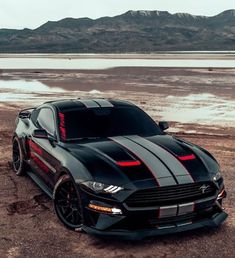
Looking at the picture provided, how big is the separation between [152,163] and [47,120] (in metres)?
2.42

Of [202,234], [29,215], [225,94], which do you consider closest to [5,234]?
[29,215]

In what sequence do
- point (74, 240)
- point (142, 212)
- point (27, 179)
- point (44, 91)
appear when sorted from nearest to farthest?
1. point (142, 212)
2. point (74, 240)
3. point (27, 179)
4. point (44, 91)

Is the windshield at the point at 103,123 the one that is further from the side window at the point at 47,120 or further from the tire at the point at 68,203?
the tire at the point at 68,203

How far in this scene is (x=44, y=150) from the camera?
685cm

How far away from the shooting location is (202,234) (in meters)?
5.88

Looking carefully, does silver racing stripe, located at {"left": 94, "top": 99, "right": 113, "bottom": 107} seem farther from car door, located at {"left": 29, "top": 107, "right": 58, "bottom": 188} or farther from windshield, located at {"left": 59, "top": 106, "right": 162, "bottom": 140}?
car door, located at {"left": 29, "top": 107, "right": 58, "bottom": 188}

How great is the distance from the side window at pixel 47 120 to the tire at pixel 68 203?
3.58 feet

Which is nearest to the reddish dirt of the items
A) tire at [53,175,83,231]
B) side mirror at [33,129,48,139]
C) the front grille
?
tire at [53,175,83,231]

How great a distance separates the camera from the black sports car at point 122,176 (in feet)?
17.3

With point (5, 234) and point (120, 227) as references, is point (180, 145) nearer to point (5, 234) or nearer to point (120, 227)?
point (120, 227)

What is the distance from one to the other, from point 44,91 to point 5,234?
757 inches

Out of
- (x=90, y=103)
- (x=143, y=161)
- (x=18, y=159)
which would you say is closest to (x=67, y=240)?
(x=143, y=161)

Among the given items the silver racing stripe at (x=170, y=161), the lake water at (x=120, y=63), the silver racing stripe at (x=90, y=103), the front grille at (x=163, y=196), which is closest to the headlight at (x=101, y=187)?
the front grille at (x=163, y=196)

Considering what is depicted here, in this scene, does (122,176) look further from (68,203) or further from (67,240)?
(67,240)
